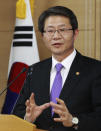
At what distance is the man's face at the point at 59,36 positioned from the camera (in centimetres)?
255

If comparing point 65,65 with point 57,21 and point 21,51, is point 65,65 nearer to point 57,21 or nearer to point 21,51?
point 57,21

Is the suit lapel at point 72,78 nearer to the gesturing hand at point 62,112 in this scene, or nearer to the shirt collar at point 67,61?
the shirt collar at point 67,61

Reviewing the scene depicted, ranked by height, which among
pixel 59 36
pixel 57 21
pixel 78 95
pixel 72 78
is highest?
pixel 57 21

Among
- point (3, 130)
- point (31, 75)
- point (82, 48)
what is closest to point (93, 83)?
point (31, 75)

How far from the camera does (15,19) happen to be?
4.06 meters

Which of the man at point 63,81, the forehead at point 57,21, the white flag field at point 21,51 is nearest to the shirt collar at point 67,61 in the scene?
the man at point 63,81

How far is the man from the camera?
2.31 metres

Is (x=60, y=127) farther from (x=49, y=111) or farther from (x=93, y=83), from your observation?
(x=93, y=83)

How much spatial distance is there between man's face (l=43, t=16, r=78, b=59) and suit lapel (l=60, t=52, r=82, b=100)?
0.12 m

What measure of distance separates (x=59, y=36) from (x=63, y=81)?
379 mm

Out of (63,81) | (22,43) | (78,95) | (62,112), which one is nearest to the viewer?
(62,112)

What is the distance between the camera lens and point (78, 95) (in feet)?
7.85

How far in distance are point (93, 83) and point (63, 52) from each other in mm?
380

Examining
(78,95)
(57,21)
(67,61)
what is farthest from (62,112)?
(57,21)
